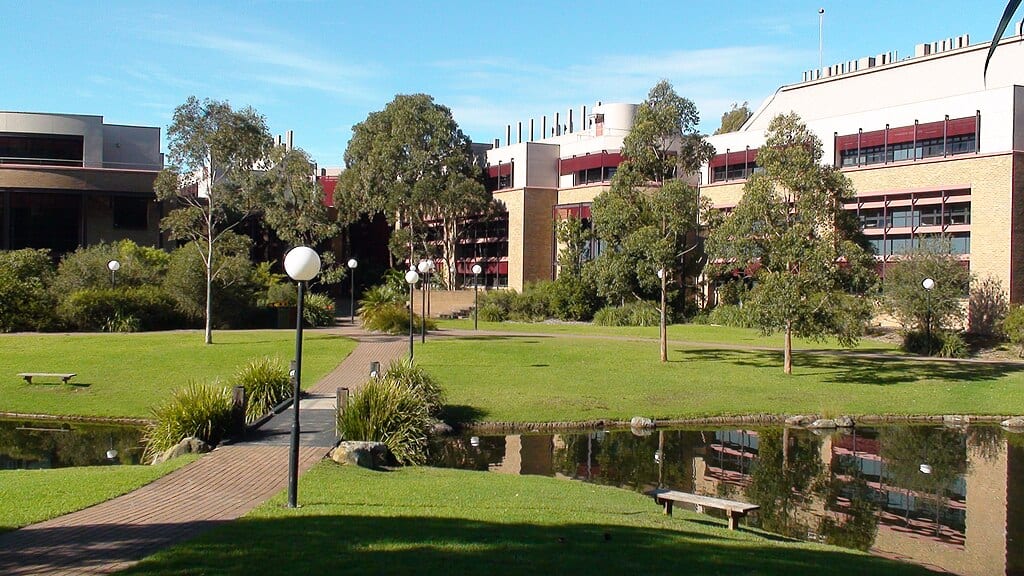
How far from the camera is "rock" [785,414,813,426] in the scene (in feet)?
85.2

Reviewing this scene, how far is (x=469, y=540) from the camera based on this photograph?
33.2ft

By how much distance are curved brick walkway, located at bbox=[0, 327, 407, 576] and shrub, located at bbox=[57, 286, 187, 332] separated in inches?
1029

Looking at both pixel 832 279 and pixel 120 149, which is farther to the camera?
pixel 120 149

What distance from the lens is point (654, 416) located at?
25.7 meters

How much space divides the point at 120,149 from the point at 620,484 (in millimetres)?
52271

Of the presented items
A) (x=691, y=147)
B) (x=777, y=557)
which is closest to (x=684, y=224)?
(x=691, y=147)

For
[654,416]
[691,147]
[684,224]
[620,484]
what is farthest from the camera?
[691,147]

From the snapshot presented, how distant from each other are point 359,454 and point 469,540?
253 inches

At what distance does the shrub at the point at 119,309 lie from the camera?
130 feet

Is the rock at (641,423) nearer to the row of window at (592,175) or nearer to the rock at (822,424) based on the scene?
the rock at (822,424)

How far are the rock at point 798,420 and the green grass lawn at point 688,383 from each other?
0.51 m

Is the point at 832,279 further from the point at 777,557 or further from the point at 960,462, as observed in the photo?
the point at 777,557

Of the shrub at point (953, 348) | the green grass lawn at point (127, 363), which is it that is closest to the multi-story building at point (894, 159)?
the shrub at point (953, 348)

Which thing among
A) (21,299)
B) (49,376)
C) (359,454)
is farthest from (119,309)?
(359,454)
